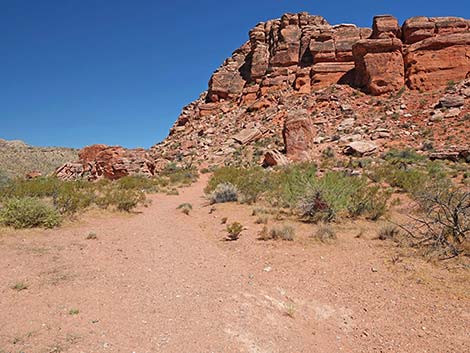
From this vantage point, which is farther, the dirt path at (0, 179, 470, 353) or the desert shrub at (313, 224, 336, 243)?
the desert shrub at (313, 224, 336, 243)

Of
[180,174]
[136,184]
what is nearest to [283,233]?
[136,184]

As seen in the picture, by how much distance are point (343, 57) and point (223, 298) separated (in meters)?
38.3

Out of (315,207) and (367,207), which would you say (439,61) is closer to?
(367,207)

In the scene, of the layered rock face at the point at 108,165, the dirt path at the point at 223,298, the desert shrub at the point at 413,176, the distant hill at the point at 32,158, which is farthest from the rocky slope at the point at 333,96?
the distant hill at the point at 32,158

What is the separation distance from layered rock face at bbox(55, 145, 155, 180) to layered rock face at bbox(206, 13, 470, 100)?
1981cm

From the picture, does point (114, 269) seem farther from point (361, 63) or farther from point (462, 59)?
point (462, 59)

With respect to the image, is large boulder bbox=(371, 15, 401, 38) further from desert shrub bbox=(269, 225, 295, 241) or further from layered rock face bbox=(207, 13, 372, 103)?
desert shrub bbox=(269, 225, 295, 241)

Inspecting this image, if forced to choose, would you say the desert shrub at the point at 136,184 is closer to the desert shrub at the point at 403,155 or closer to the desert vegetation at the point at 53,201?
the desert vegetation at the point at 53,201

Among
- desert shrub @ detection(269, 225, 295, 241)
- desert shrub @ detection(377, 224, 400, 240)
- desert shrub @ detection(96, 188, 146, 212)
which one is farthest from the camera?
desert shrub @ detection(96, 188, 146, 212)

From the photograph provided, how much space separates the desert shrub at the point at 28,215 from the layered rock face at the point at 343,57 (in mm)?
32044

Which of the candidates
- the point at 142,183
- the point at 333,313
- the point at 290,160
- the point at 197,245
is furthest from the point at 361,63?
the point at 333,313

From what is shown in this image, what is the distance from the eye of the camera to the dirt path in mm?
3510

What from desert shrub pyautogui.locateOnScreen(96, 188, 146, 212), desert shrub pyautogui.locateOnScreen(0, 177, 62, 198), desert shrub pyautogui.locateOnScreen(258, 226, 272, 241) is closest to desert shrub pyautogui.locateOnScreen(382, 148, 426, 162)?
desert shrub pyautogui.locateOnScreen(258, 226, 272, 241)

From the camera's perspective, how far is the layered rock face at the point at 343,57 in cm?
3200
